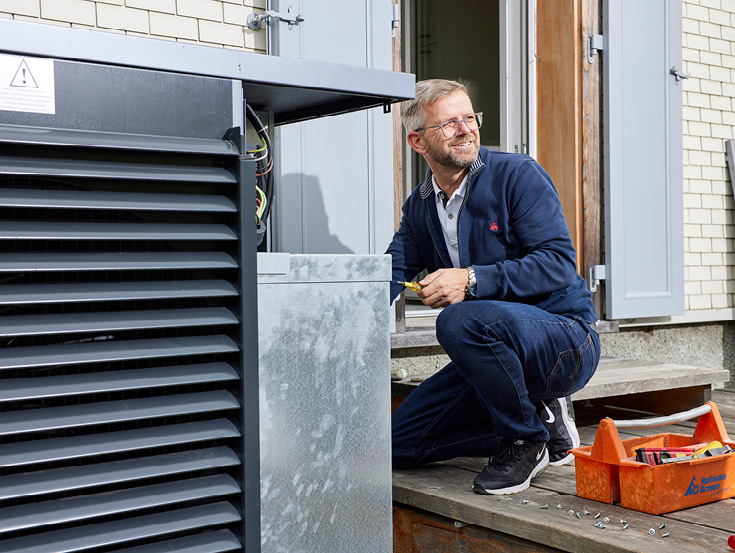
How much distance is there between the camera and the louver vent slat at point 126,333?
133 cm

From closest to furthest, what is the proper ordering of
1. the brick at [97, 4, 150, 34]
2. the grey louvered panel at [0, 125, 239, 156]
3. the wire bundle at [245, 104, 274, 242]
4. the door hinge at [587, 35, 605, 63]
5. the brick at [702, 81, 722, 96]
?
the grey louvered panel at [0, 125, 239, 156], the wire bundle at [245, 104, 274, 242], the brick at [97, 4, 150, 34], the door hinge at [587, 35, 605, 63], the brick at [702, 81, 722, 96]

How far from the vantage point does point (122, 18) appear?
2904 millimetres

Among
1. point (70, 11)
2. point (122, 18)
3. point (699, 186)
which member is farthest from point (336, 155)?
point (699, 186)

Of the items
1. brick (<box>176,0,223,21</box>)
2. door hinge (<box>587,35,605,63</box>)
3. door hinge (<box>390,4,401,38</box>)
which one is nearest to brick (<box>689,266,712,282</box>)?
door hinge (<box>587,35,605,63</box>)

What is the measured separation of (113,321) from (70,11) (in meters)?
1.81

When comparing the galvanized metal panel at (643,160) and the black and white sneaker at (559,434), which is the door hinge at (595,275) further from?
the black and white sneaker at (559,434)

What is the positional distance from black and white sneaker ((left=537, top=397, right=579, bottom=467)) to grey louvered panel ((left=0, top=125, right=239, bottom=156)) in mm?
1667

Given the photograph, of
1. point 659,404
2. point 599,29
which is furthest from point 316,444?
point 599,29

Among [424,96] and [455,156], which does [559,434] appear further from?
[424,96]

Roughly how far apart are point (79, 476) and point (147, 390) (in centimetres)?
18

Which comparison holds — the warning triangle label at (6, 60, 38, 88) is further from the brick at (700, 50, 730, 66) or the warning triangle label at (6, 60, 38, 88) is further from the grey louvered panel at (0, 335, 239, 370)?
the brick at (700, 50, 730, 66)

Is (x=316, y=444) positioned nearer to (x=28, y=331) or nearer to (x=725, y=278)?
(x=28, y=331)

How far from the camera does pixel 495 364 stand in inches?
92.1

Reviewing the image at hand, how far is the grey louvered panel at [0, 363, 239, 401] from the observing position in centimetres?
133
